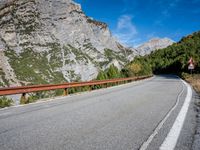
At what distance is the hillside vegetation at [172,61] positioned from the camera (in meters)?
79.2

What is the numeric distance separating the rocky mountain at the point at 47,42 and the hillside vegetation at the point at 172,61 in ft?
128

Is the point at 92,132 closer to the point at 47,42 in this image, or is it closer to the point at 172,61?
the point at 172,61

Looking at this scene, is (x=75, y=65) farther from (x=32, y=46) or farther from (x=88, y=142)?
(x=88, y=142)

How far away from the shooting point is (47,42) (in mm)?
151750

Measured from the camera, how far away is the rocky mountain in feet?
415

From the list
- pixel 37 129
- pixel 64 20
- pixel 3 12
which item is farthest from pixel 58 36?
pixel 37 129

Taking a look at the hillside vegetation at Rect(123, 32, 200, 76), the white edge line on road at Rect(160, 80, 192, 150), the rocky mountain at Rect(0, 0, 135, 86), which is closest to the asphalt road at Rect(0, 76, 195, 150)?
the white edge line on road at Rect(160, 80, 192, 150)

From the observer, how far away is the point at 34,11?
6501 inches

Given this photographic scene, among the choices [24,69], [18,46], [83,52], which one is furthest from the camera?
[83,52]

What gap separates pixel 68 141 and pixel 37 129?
46.4 inches

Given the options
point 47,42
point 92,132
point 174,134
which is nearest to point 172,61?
point 47,42

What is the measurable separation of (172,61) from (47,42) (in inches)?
3136

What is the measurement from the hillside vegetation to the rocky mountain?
39019mm

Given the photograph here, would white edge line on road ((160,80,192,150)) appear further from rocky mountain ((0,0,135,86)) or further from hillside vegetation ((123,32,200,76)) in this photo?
rocky mountain ((0,0,135,86))
